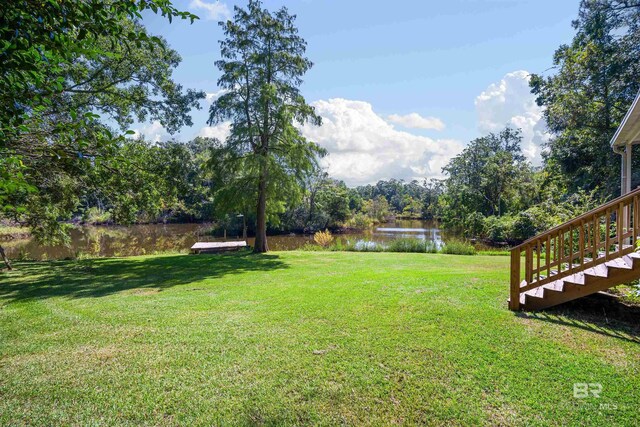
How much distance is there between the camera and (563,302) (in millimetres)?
4512

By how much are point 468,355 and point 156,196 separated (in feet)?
33.9

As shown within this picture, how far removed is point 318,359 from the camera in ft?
10.9

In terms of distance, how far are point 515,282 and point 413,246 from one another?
1043 cm

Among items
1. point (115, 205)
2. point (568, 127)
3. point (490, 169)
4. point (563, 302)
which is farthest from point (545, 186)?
point (115, 205)

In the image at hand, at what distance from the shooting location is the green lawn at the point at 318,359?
257cm

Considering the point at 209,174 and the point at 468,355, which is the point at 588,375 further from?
the point at 209,174

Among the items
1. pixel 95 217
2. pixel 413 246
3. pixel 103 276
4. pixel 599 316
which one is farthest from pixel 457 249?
pixel 95 217

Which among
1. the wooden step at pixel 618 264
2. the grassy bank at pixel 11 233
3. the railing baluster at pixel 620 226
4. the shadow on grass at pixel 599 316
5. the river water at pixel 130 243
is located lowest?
the river water at pixel 130 243

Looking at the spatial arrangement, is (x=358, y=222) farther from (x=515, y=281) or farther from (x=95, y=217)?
(x=515, y=281)

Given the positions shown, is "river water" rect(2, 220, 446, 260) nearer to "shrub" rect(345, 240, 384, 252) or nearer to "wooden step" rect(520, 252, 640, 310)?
"shrub" rect(345, 240, 384, 252)

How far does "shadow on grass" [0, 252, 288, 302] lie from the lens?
6.77 metres

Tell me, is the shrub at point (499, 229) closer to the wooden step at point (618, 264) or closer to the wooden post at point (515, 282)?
the wooden step at point (618, 264)

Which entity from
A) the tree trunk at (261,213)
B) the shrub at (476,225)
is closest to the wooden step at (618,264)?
the tree trunk at (261,213)

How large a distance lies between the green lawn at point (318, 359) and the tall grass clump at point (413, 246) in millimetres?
8899
